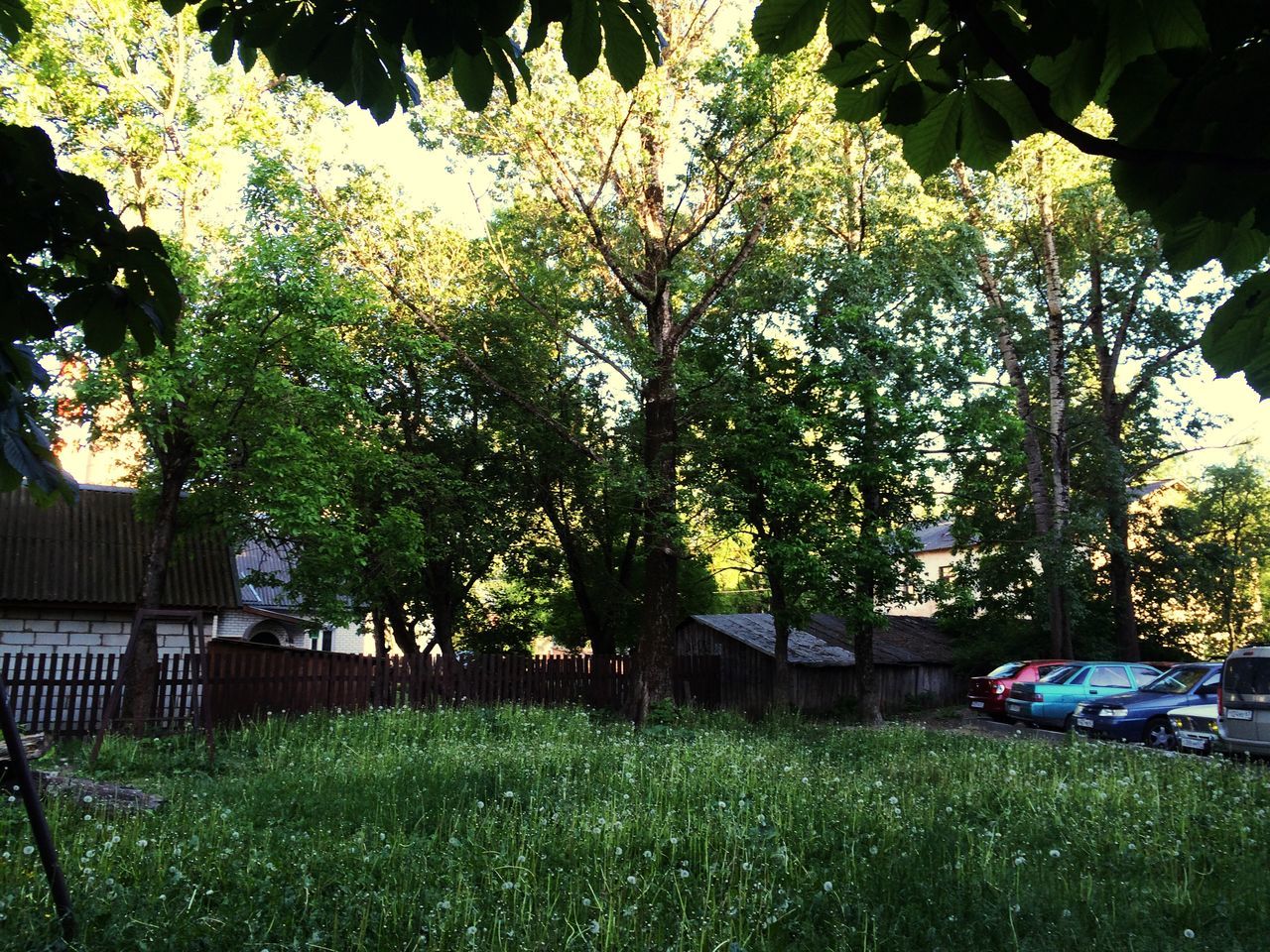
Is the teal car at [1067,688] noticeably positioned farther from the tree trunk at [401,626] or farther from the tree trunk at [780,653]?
the tree trunk at [401,626]

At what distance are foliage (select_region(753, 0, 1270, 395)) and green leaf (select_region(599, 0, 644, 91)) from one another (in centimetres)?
31

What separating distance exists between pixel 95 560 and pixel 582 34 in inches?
800

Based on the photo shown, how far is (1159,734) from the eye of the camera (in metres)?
16.0

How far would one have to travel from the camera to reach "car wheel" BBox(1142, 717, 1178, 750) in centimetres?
1548

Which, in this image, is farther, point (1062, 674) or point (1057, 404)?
point (1057, 404)

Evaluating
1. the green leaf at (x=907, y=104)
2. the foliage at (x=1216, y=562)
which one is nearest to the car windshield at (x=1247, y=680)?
the green leaf at (x=907, y=104)

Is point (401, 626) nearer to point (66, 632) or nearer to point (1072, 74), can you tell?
point (66, 632)

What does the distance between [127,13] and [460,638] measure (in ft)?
58.5

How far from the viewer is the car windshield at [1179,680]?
56.9 ft

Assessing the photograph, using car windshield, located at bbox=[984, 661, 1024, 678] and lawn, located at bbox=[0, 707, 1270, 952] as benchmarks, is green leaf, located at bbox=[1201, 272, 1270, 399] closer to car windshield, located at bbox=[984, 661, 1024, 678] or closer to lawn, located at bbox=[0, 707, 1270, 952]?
lawn, located at bbox=[0, 707, 1270, 952]

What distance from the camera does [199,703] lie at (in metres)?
14.9

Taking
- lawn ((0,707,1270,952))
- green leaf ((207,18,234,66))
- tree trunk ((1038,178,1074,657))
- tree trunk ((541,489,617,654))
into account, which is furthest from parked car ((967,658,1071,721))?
green leaf ((207,18,234,66))

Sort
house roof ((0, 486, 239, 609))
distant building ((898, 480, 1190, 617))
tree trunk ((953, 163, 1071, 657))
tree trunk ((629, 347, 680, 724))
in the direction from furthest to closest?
tree trunk ((953, 163, 1071, 657)), distant building ((898, 480, 1190, 617)), house roof ((0, 486, 239, 609)), tree trunk ((629, 347, 680, 724))

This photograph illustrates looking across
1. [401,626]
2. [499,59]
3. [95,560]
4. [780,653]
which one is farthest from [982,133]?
[401,626]
